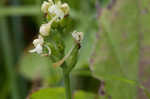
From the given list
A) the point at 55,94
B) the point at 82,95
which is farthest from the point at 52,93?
the point at 82,95

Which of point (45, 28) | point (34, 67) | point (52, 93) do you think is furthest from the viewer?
point (34, 67)

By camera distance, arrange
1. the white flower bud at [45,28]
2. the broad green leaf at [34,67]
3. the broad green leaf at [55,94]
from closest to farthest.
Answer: the white flower bud at [45,28] < the broad green leaf at [55,94] < the broad green leaf at [34,67]

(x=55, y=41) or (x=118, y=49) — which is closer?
(x=55, y=41)

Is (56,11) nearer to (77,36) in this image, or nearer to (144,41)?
(77,36)

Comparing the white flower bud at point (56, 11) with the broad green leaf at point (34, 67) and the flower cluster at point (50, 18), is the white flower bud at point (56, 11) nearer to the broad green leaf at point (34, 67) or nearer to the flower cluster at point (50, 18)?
the flower cluster at point (50, 18)

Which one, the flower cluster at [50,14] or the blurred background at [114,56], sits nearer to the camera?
the flower cluster at [50,14]

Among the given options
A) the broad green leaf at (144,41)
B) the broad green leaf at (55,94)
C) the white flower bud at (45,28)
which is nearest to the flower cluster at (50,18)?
the white flower bud at (45,28)

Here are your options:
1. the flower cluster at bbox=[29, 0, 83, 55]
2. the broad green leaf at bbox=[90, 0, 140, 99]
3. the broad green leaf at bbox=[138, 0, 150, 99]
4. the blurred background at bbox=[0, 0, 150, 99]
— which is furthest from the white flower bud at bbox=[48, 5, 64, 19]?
the broad green leaf at bbox=[138, 0, 150, 99]

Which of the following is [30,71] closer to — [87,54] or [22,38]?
[22,38]

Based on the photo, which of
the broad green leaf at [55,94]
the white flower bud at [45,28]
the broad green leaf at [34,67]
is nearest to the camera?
the white flower bud at [45,28]

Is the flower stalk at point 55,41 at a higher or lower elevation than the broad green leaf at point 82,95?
higher
